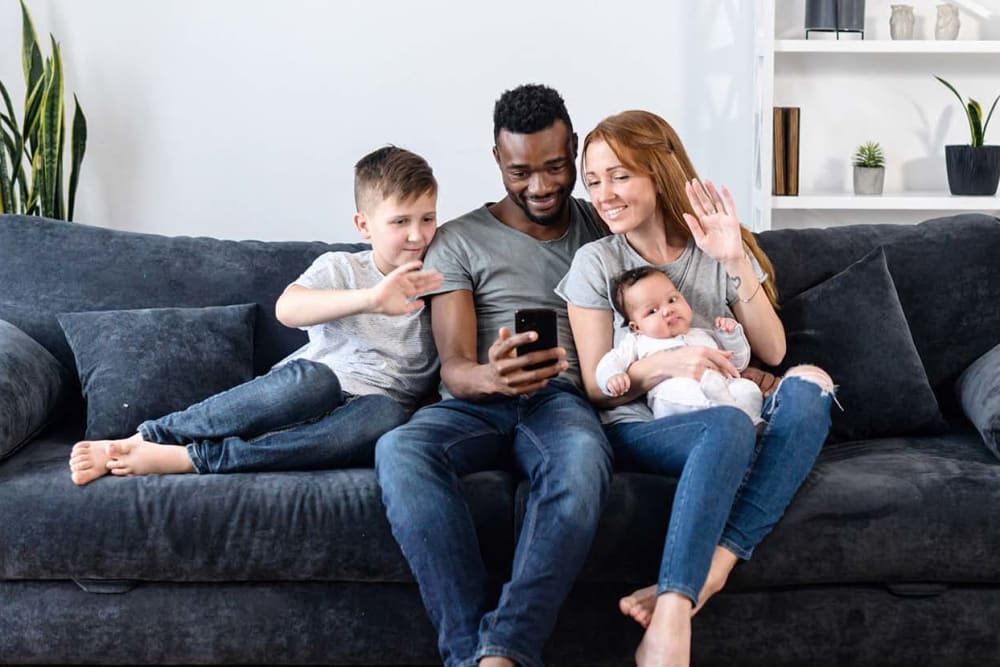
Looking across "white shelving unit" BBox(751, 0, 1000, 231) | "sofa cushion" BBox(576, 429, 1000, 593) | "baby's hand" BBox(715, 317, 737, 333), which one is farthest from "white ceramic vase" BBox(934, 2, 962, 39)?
"sofa cushion" BBox(576, 429, 1000, 593)

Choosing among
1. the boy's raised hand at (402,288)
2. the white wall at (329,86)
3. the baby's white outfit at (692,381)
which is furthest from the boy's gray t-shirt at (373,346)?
the white wall at (329,86)

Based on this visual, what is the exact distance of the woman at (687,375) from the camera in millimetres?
1979

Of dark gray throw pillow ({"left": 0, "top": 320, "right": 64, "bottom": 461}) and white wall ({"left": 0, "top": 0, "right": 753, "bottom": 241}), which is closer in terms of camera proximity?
dark gray throw pillow ({"left": 0, "top": 320, "right": 64, "bottom": 461})

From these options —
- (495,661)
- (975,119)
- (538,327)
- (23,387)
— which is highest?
(975,119)

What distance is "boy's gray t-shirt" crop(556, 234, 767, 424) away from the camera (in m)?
2.35

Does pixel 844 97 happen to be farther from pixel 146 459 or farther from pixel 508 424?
pixel 146 459

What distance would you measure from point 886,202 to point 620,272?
59.7 inches

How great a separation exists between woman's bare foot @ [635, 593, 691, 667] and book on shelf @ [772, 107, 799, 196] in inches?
75.5

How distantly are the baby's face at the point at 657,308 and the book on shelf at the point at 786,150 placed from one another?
140 cm

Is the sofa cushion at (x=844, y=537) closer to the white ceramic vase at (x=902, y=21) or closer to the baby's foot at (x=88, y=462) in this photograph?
the baby's foot at (x=88, y=462)

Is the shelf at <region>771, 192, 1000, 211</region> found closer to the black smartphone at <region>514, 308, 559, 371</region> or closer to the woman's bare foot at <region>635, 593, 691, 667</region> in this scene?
the black smartphone at <region>514, 308, 559, 371</region>

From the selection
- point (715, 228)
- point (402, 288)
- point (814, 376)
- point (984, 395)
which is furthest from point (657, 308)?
point (984, 395)

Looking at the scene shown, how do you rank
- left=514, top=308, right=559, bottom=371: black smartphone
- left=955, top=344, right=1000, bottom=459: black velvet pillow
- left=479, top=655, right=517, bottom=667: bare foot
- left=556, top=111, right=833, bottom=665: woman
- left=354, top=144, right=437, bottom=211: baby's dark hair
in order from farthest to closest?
left=354, top=144, right=437, bottom=211: baby's dark hair, left=955, top=344, right=1000, bottom=459: black velvet pillow, left=514, top=308, right=559, bottom=371: black smartphone, left=556, top=111, right=833, bottom=665: woman, left=479, top=655, right=517, bottom=667: bare foot

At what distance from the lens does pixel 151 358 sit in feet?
8.39
